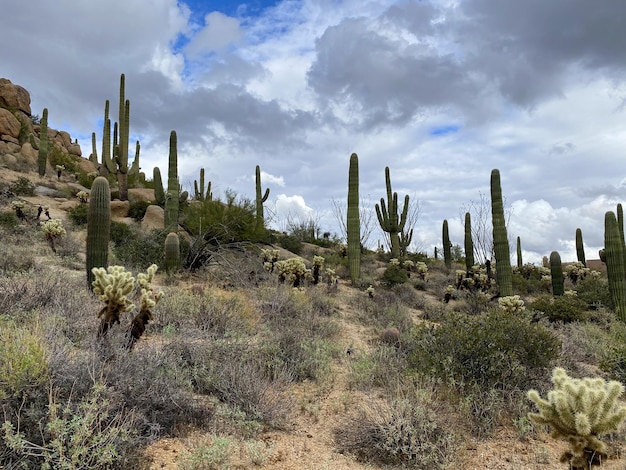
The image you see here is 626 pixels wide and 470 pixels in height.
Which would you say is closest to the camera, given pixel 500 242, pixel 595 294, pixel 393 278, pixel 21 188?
pixel 595 294

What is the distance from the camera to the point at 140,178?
33062mm

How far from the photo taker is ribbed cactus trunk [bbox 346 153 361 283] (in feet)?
53.0

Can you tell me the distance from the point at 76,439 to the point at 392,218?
63.3 ft

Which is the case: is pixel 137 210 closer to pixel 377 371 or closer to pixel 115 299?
pixel 115 299

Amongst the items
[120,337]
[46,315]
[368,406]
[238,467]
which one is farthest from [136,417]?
[46,315]

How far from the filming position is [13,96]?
1448 inches

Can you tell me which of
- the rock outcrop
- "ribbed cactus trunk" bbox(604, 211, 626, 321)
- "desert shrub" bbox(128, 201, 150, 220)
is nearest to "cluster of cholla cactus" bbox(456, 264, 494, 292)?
"ribbed cactus trunk" bbox(604, 211, 626, 321)

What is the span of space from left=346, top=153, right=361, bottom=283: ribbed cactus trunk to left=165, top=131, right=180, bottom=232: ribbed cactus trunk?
636 cm

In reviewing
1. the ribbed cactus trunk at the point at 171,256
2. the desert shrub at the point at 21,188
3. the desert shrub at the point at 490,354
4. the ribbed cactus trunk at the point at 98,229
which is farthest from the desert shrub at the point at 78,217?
the desert shrub at the point at 490,354

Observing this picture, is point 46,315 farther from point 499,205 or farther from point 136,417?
→ point 499,205

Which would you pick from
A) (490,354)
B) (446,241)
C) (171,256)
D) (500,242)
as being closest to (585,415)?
(490,354)

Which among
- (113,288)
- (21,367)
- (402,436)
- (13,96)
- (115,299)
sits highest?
(13,96)

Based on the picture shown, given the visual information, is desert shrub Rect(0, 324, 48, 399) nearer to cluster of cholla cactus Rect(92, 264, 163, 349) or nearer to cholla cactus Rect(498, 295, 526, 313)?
cluster of cholla cactus Rect(92, 264, 163, 349)

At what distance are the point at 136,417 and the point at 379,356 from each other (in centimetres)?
356
